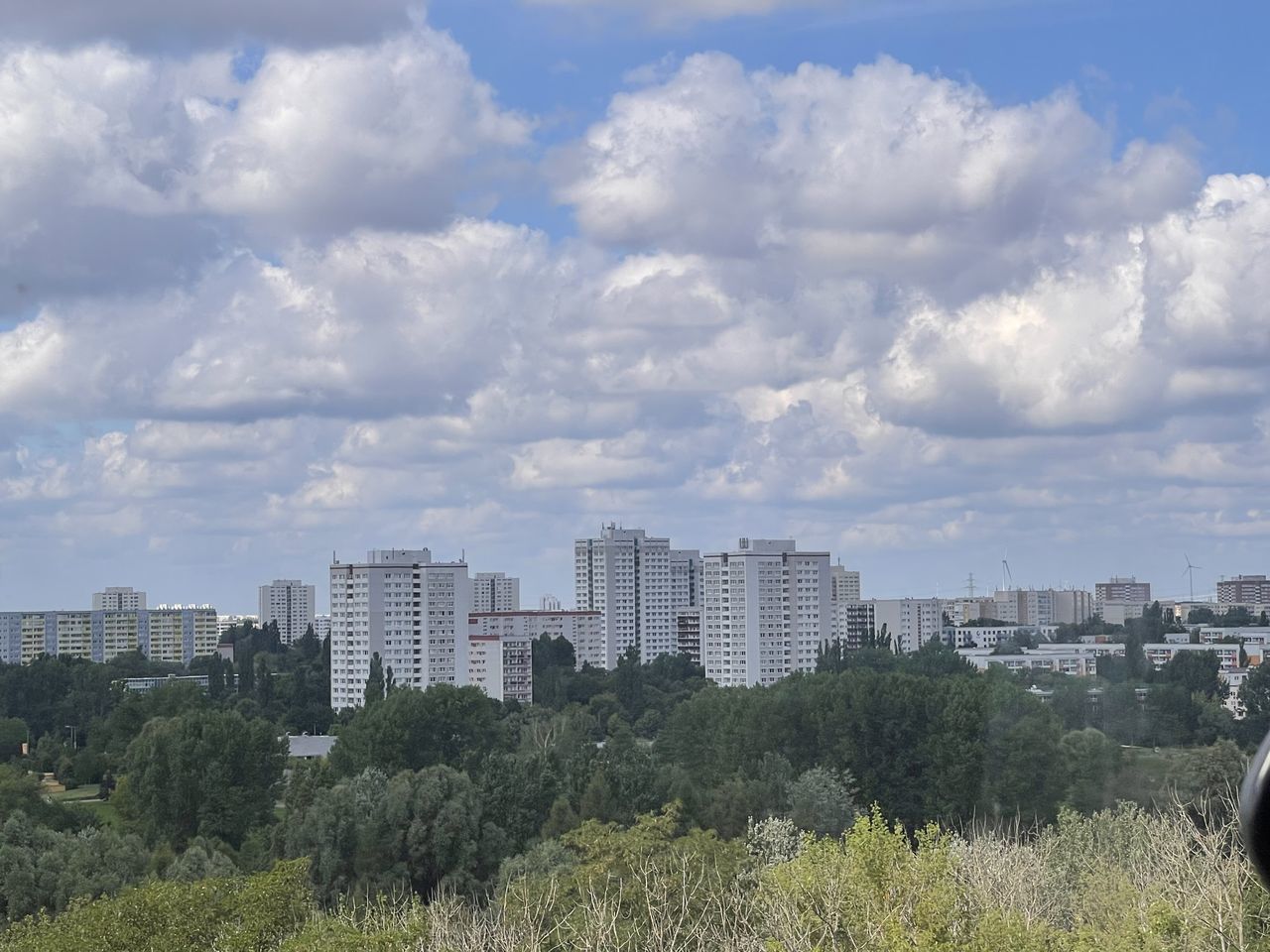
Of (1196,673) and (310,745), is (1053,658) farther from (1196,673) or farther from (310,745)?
(310,745)

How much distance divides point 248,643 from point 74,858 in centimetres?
4442

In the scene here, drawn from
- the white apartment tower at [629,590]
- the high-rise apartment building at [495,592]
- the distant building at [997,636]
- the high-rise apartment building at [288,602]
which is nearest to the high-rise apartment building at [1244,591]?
the distant building at [997,636]

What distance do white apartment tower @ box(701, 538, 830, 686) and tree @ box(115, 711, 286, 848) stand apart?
3157 centimetres

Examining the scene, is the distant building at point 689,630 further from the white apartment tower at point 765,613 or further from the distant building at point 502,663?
the distant building at point 502,663

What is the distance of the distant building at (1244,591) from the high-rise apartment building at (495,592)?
52.1 m

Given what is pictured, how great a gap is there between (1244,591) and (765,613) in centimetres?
2130

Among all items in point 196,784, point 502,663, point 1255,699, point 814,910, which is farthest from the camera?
point 502,663

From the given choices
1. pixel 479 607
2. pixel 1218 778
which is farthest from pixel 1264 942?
pixel 479 607

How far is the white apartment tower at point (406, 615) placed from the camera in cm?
6309

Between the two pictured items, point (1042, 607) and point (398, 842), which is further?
point (1042, 607)

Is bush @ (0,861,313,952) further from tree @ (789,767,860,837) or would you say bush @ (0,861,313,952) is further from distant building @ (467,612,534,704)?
distant building @ (467,612,534,704)

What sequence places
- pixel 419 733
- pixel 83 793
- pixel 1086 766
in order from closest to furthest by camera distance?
1. pixel 1086 766
2. pixel 419 733
3. pixel 83 793

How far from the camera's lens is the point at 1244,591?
4812cm

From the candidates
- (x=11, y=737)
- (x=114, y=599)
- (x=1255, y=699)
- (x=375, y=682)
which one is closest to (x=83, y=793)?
(x=11, y=737)
